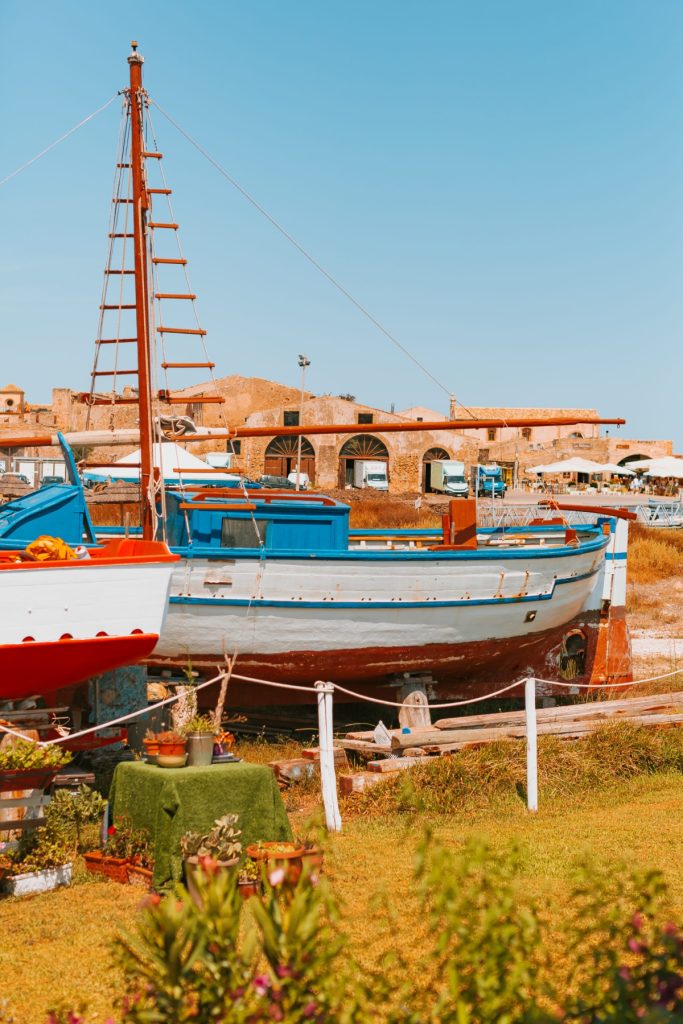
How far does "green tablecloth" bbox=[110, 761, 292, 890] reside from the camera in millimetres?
7000

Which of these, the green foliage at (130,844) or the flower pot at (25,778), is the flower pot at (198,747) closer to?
the green foliage at (130,844)

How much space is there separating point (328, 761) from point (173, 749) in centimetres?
140

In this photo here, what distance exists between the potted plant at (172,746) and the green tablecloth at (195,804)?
17 cm

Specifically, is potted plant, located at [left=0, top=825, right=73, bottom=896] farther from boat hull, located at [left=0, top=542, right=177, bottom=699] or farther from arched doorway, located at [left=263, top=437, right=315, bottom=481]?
arched doorway, located at [left=263, top=437, right=315, bottom=481]

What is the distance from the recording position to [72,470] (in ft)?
40.8

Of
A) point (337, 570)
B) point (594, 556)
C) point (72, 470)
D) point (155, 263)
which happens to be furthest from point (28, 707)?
point (594, 556)

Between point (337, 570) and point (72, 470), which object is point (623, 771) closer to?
point (337, 570)

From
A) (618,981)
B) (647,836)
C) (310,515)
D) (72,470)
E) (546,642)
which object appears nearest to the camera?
(618,981)

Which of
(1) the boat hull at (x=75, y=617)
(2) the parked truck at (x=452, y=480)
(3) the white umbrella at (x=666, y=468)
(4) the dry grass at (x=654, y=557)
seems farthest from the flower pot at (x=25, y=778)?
(2) the parked truck at (x=452, y=480)

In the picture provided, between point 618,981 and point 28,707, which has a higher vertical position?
point 618,981

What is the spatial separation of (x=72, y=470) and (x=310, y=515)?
2.91 metres

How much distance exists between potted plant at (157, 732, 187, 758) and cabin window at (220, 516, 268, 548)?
5.27 meters

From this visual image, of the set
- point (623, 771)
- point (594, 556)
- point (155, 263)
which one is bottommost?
point (623, 771)

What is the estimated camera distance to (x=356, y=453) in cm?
5350
